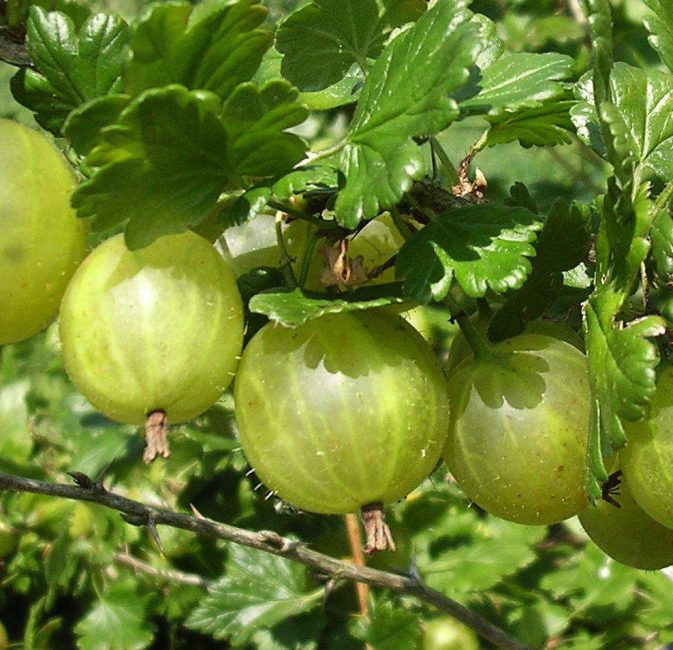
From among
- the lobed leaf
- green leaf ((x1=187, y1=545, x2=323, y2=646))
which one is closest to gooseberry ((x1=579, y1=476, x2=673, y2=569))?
the lobed leaf

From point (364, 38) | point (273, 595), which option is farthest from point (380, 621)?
point (364, 38)

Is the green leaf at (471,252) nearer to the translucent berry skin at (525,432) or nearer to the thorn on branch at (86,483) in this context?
the translucent berry skin at (525,432)

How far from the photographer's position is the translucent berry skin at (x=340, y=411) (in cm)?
72

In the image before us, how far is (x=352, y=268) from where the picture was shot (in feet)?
2.57

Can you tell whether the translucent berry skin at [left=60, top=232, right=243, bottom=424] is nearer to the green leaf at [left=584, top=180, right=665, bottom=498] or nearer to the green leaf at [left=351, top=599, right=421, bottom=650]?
the green leaf at [left=584, top=180, right=665, bottom=498]

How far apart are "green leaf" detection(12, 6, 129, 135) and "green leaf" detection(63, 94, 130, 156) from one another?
0.08 metres

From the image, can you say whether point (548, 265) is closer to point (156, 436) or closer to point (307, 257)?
point (307, 257)

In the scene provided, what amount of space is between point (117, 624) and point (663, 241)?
4.52ft

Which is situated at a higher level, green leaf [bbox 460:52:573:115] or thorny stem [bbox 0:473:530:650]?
green leaf [bbox 460:52:573:115]

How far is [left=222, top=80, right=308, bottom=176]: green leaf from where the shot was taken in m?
0.67

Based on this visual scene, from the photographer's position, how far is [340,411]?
719 mm

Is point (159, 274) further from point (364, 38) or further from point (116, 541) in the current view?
point (116, 541)

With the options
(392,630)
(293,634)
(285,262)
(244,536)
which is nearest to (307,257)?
(285,262)

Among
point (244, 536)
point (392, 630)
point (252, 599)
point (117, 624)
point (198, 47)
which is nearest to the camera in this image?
point (198, 47)
